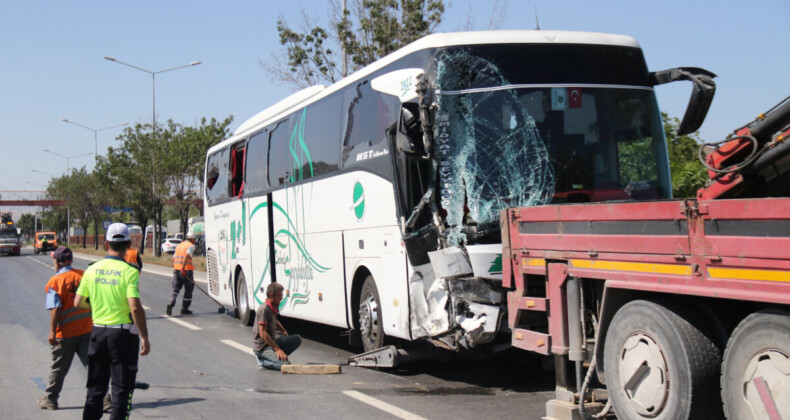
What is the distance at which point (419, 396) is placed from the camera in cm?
833

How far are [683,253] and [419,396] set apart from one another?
153 inches

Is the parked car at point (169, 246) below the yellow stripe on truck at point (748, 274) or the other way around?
the other way around

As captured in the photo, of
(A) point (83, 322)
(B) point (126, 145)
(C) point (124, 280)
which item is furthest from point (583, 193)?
(B) point (126, 145)

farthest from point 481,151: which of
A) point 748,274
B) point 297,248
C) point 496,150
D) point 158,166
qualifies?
point 158,166

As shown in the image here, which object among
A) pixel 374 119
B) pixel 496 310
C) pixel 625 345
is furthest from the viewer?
pixel 374 119

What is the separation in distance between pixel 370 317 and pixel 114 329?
4.29 meters

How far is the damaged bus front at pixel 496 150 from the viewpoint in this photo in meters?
7.96

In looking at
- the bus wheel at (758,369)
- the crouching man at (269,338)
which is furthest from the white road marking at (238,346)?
the bus wheel at (758,369)

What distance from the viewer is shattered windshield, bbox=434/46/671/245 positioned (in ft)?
26.4

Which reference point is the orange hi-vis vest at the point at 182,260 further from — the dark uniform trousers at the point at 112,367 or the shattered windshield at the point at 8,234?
the shattered windshield at the point at 8,234

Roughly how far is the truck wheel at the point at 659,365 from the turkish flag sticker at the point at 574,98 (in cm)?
→ 298

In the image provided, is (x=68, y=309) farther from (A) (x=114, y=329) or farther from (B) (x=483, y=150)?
(B) (x=483, y=150)

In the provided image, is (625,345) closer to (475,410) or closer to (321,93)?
(475,410)

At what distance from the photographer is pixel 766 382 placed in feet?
14.9
